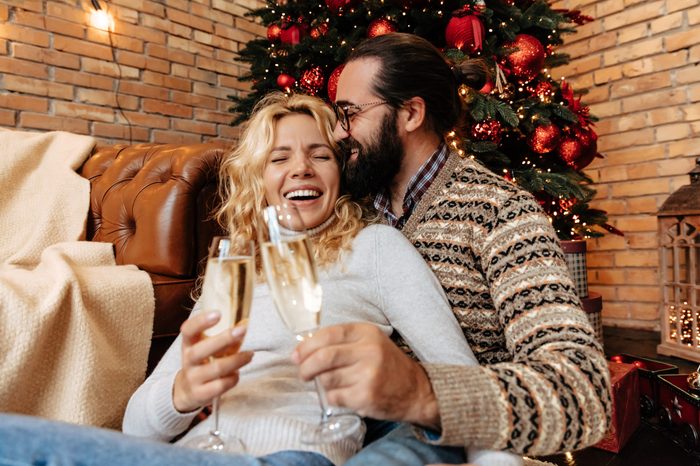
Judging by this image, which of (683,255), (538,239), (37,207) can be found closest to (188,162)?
(37,207)

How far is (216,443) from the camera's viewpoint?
738 mm

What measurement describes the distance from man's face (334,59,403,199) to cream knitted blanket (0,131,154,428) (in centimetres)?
65

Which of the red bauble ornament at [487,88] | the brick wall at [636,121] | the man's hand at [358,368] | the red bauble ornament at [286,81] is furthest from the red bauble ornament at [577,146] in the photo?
the man's hand at [358,368]

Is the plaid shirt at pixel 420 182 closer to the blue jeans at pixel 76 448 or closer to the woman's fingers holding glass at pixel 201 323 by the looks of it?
the woman's fingers holding glass at pixel 201 323

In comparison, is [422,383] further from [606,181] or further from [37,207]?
[606,181]

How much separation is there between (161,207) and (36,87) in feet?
5.65

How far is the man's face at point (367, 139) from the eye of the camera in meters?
1.29

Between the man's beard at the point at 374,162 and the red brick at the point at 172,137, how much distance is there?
83.4 inches

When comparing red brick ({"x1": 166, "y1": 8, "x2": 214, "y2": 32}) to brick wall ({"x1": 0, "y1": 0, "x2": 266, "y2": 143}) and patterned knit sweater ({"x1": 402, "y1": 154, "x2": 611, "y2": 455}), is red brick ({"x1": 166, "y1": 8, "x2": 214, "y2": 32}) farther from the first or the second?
patterned knit sweater ({"x1": 402, "y1": 154, "x2": 611, "y2": 455})

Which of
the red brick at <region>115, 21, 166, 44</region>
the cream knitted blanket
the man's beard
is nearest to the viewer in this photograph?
Result: the cream knitted blanket

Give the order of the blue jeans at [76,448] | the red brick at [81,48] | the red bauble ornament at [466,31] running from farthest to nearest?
the red brick at [81,48] → the red bauble ornament at [466,31] → the blue jeans at [76,448]

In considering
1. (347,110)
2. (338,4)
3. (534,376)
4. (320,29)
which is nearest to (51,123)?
(320,29)

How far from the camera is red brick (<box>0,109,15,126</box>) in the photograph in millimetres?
2615

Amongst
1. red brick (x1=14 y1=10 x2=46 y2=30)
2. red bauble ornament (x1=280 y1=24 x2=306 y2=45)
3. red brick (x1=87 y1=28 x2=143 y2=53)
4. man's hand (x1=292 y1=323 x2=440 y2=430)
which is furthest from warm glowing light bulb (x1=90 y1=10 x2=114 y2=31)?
man's hand (x1=292 y1=323 x2=440 y2=430)
